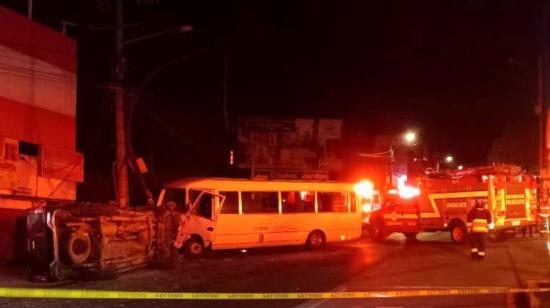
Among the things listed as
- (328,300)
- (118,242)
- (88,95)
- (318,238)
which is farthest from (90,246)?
(88,95)

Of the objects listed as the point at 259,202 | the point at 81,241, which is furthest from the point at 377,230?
the point at 81,241

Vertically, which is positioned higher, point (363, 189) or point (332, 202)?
Result: point (363, 189)

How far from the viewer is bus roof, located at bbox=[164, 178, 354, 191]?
2020cm

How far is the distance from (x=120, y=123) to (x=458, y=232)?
1330 centimetres

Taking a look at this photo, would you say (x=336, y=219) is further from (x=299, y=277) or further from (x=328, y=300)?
(x=328, y=300)

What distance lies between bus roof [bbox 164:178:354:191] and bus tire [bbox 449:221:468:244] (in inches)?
165

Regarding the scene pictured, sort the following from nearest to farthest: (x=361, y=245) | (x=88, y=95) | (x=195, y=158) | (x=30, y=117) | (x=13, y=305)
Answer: (x=13, y=305) → (x=30, y=117) → (x=361, y=245) → (x=88, y=95) → (x=195, y=158)

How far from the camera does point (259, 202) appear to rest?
2169 cm

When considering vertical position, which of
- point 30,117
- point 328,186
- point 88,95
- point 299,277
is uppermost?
point 88,95

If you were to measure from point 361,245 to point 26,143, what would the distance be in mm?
12744

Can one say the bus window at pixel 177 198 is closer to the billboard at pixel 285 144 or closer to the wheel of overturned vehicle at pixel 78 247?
the wheel of overturned vehicle at pixel 78 247

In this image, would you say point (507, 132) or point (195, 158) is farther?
point (507, 132)

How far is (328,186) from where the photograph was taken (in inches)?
942

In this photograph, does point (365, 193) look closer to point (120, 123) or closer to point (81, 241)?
point (120, 123)
